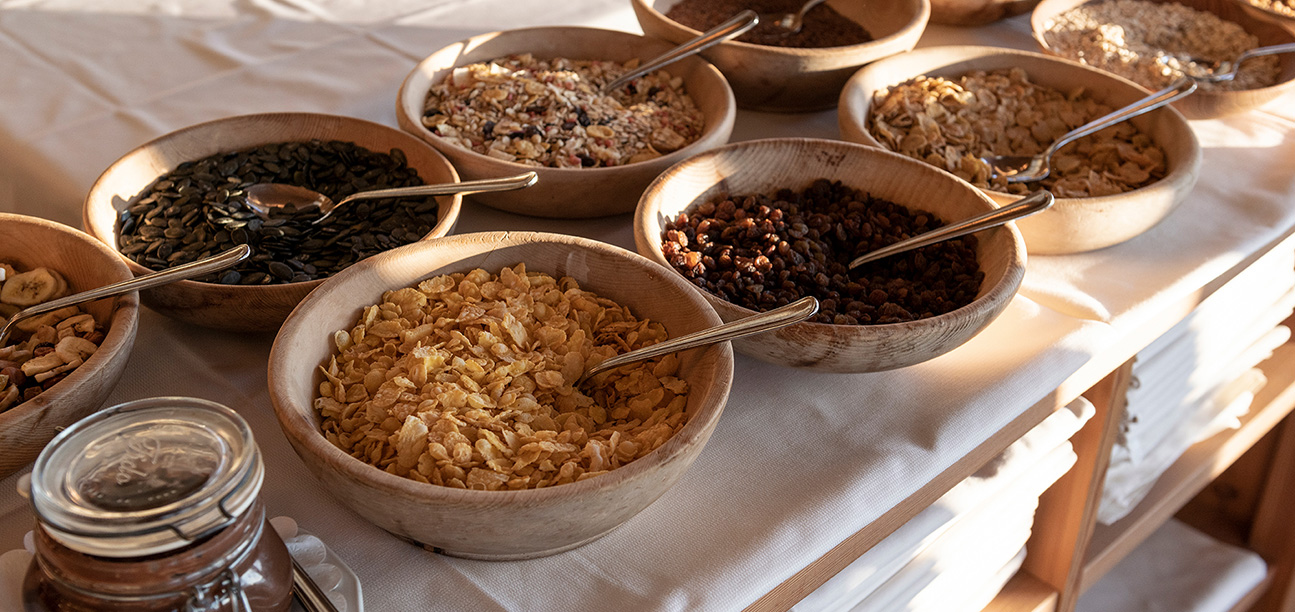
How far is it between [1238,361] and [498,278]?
121 centimetres

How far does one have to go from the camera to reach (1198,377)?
135cm

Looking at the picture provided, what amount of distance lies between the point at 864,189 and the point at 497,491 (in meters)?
0.55

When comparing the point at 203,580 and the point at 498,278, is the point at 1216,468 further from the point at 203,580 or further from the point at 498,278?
the point at 203,580

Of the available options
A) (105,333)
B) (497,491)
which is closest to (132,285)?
(105,333)

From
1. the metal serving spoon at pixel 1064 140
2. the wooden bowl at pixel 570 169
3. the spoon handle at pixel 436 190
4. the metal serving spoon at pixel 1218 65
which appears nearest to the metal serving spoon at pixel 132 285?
the spoon handle at pixel 436 190

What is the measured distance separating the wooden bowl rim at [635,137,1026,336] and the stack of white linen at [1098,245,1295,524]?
0.50m

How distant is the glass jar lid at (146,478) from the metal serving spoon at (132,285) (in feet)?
0.82

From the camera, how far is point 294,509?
693 mm

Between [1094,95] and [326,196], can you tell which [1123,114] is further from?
[326,196]

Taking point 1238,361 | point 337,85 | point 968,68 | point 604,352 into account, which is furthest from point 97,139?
point 1238,361

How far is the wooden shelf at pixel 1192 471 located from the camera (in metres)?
1.32

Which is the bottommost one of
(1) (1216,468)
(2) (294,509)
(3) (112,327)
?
(1) (1216,468)

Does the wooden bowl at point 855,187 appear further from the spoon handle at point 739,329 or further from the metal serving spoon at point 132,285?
the metal serving spoon at point 132,285

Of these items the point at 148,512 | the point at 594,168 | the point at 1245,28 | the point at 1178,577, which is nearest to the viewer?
the point at 148,512
